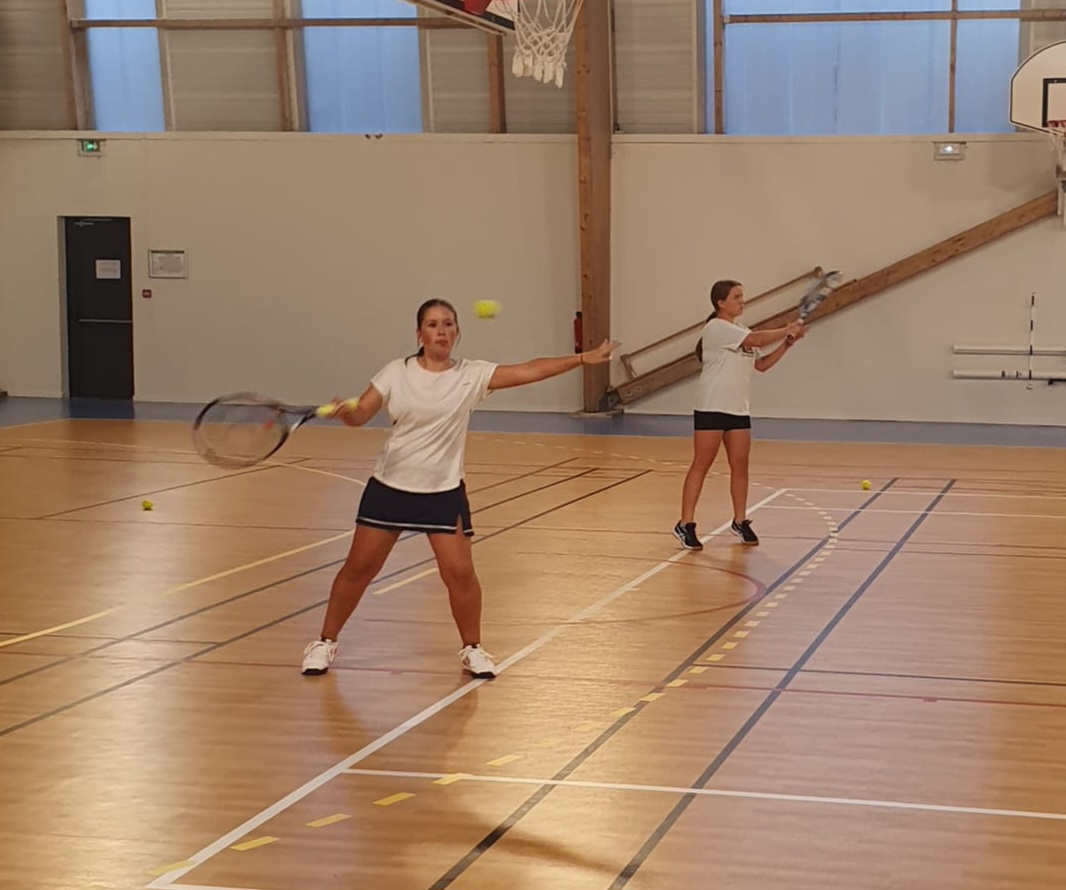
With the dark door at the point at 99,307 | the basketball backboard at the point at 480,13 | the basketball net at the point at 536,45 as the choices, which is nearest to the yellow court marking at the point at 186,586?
the basketball backboard at the point at 480,13

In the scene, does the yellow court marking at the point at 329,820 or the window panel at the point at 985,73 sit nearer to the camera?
the yellow court marking at the point at 329,820

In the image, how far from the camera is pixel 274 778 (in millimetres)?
6238

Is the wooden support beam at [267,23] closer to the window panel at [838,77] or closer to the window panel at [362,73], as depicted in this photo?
the window panel at [362,73]

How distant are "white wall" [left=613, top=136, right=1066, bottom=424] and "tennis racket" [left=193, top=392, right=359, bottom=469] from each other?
15524mm

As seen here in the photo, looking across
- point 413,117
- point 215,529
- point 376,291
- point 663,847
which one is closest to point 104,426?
point 376,291

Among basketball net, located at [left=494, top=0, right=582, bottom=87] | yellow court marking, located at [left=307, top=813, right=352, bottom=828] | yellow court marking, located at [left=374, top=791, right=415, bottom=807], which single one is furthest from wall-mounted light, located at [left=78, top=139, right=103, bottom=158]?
yellow court marking, located at [left=307, top=813, right=352, bottom=828]

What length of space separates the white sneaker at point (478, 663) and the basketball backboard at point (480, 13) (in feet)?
27.9

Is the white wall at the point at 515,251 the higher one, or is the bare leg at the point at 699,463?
the white wall at the point at 515,251

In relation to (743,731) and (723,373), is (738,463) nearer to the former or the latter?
(723,373)

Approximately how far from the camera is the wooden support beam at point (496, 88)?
22312 millimetres

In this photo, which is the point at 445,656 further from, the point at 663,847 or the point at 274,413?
the point at 663,847

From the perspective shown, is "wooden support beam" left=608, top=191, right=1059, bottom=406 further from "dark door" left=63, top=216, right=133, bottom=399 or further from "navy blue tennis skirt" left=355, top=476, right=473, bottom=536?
"navy blue tennis skirt" left=355, top=476, right=473, bottom=536

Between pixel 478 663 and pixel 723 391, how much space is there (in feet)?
14.0

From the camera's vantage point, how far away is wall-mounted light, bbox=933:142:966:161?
70.0 feet
